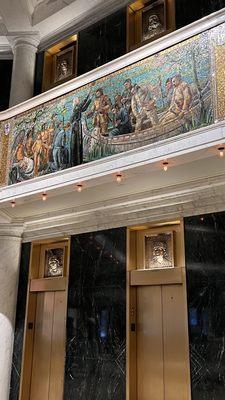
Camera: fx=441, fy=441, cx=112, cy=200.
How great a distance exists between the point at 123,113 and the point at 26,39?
17.5 ft

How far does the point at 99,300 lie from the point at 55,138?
3.48 m

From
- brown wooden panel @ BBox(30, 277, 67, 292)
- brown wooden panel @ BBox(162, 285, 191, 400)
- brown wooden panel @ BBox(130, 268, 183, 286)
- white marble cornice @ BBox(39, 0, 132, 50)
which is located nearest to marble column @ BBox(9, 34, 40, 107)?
white marble cornice @ BBox(39, 0, 132, 50)

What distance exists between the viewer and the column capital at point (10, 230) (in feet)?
35.4

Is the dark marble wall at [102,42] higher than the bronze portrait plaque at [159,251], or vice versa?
the dark marble wall at [102,42]

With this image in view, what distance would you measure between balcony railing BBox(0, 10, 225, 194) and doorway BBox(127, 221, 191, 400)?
6.70 feet

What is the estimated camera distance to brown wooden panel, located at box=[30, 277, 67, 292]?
10.1 m

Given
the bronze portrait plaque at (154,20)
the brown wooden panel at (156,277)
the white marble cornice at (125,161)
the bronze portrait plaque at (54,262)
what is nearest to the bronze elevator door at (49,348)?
the bronze portrait plaque at (54,262)

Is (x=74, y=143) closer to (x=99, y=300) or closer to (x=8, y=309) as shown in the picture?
(x=99, y=300)

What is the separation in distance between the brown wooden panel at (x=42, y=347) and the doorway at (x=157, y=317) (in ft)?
7.67

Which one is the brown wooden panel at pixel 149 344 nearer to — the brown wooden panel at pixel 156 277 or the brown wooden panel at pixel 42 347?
the brown wooden panel at pixel 156 277

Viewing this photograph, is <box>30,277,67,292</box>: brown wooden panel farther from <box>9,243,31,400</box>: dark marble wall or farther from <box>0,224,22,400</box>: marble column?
<box>0,224,22,400</box>: marble column

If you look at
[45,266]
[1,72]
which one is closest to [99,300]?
[45,266]

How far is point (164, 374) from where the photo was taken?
27.0 ft

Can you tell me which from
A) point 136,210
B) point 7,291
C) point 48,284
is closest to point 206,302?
point 136,210
